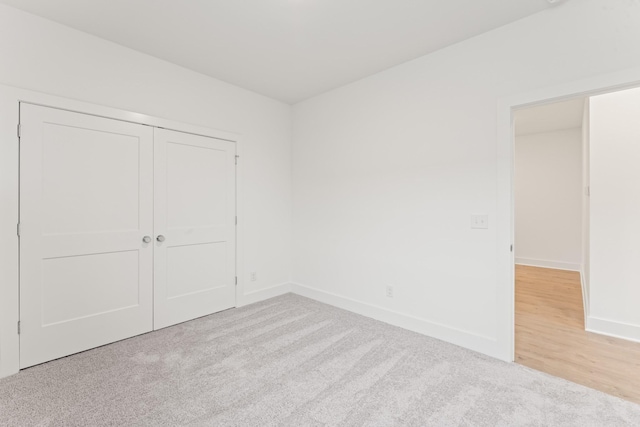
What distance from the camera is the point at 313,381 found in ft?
6.85

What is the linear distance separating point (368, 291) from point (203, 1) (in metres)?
3.10

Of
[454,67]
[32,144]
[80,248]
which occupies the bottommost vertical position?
[80,248]

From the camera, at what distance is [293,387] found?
6.62 ft

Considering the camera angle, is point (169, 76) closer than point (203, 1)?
No

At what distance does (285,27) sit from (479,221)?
234cm

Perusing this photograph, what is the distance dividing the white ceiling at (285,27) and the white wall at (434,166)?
25 cm

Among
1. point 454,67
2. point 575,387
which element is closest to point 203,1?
point 454,67

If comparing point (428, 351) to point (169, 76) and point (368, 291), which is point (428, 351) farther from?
point (169, 76)

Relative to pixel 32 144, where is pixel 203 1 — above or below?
above

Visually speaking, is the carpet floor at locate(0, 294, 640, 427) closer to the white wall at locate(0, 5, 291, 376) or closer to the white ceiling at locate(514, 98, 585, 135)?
the white wall at locate(0, 5, 291, 376)

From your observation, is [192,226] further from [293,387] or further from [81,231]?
[293,387]

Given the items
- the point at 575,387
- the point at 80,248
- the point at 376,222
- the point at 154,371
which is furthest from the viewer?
the point at 376,222

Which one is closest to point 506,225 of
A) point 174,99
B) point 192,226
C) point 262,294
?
point 262,294

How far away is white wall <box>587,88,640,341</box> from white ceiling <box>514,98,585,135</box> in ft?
3.84
